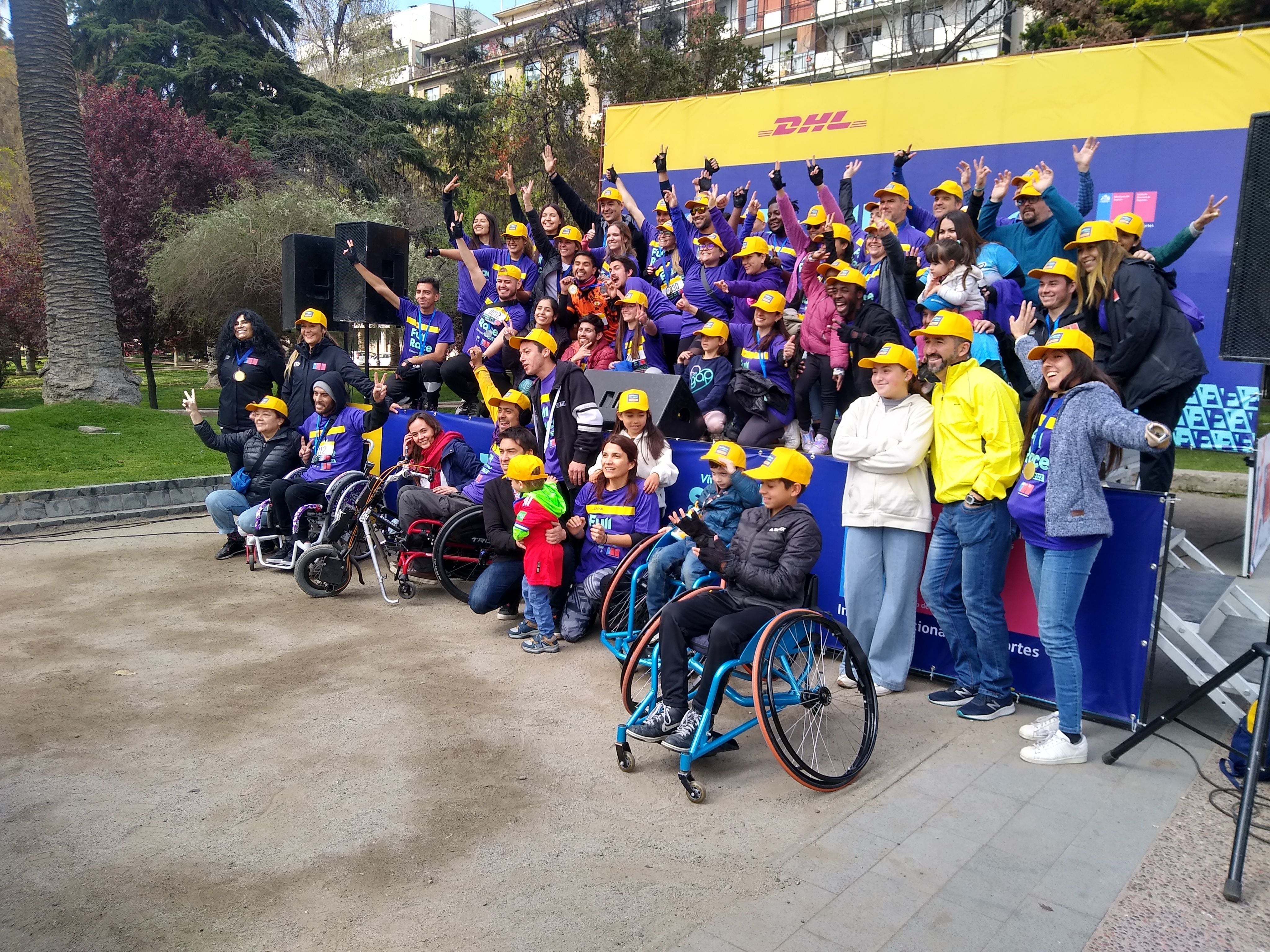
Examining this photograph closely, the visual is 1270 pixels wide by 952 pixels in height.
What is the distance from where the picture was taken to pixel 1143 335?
5.14 meters

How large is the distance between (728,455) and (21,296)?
963 inches

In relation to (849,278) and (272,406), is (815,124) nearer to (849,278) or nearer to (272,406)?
(849,278)

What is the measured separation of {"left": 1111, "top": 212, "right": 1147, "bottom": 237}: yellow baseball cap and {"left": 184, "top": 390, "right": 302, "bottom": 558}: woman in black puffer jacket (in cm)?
692

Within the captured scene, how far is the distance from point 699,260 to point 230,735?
5528 mm

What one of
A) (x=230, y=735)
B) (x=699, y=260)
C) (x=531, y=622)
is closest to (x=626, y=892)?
(x=230, y=735)

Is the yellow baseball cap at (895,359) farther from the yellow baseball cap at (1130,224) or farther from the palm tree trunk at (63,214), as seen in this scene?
the palm tree trunk at (63,214)

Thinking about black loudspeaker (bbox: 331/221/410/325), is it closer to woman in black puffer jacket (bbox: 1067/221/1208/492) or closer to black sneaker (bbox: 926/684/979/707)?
woman in black puffer jacket (bbox: 1067/221/1208/492)

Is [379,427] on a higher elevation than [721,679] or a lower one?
higher

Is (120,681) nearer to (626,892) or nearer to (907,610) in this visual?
(626,892)

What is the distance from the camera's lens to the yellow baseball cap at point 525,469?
631 centimetres

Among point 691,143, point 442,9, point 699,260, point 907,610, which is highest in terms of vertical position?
point 442,9

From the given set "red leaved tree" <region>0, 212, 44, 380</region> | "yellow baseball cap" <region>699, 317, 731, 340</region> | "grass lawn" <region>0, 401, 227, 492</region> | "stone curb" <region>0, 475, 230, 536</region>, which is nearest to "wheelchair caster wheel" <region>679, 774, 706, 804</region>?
"yellow baseball cap" <region>699, 317, 731, 340</region>

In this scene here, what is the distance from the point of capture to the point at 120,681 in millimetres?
5629

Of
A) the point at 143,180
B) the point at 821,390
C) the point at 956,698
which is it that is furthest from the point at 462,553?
the point at 143,180
